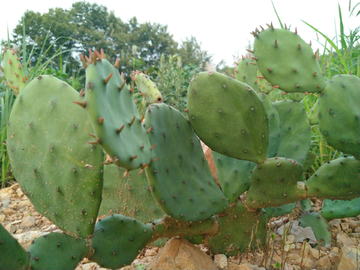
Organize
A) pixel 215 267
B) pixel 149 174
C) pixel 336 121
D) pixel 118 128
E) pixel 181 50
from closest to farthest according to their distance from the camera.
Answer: pixel 118 128 → pixel 149 174 → pixel 336 121 → pixel 215 267 → pixel 181 50

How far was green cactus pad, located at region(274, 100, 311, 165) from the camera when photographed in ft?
5.39

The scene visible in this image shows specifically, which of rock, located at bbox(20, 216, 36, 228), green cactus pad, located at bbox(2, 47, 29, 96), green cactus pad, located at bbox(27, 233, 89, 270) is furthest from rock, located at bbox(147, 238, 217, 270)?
rock, located at bbox(20, 216, 36, 228)

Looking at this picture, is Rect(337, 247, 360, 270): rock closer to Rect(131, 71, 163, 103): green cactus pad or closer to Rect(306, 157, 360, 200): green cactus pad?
Rect(306, 157, 360, 200): green cactus pad

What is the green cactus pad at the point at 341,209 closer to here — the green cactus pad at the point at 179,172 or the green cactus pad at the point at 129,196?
the green cactus pad at the point at 179,172

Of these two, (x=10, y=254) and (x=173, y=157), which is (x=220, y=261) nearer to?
(x=173, y=157)

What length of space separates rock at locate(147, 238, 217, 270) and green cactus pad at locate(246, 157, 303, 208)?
0.35m

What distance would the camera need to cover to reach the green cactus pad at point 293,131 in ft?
5.39

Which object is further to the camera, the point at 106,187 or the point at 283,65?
the point at 106,187

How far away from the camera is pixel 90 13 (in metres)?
18.3

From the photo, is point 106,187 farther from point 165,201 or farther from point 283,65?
point 283,65

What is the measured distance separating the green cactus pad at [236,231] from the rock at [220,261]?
30 mm

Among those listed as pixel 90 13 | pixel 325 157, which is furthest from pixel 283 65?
pixel 90 13

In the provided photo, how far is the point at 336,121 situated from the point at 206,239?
0.78m

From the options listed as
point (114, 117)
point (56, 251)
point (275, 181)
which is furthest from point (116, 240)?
point (275, 181)
